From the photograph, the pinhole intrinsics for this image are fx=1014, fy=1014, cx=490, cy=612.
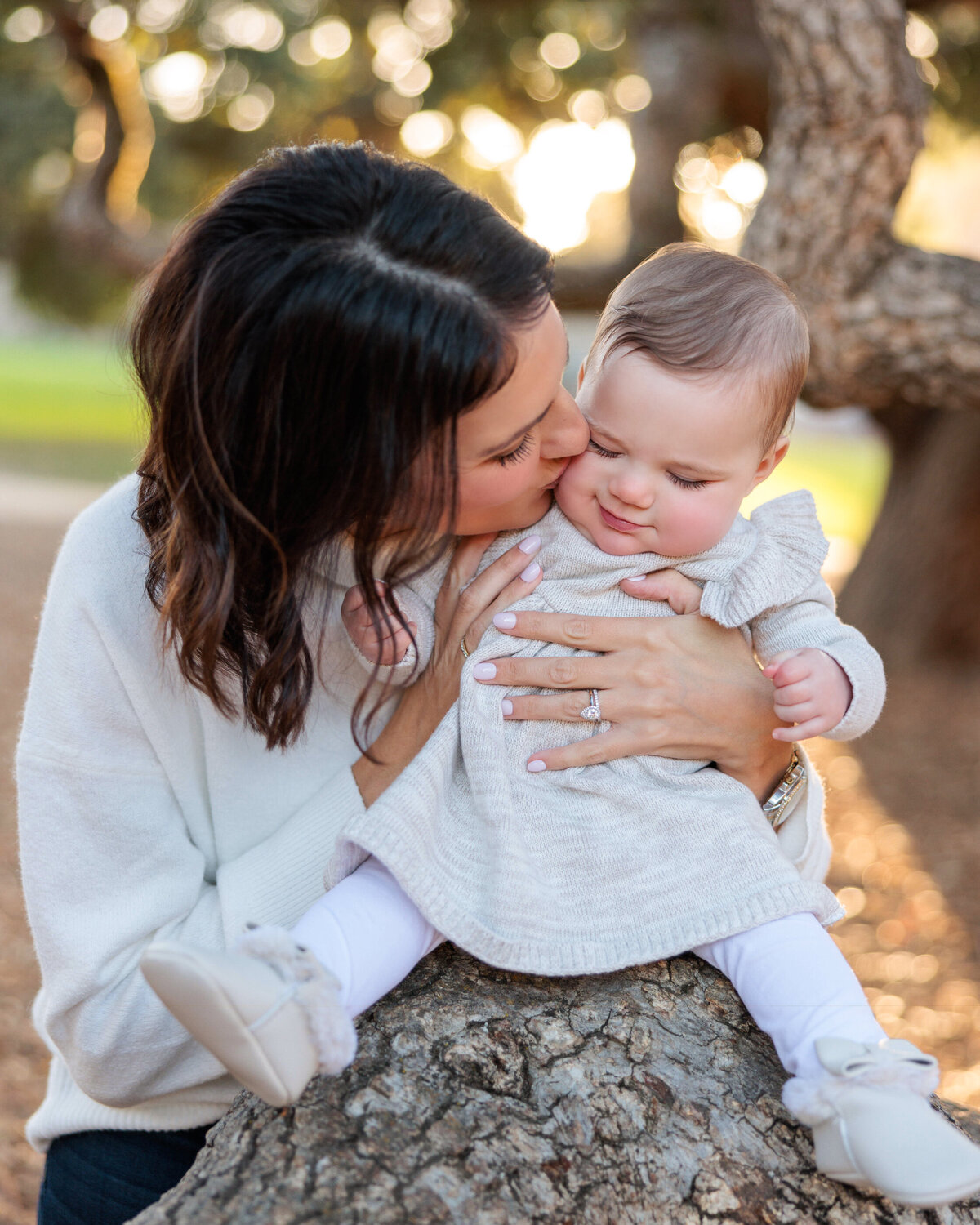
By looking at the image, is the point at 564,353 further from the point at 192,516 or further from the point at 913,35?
the point at 913,35

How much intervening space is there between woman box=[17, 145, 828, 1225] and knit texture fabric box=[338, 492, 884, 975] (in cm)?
5

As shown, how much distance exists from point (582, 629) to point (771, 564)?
12.3 inches

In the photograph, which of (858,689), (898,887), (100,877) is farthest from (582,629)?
(898,887)

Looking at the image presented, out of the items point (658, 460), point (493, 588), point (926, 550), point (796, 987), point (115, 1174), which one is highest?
point (658, 460)

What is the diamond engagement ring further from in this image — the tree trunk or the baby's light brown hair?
the tree trunk

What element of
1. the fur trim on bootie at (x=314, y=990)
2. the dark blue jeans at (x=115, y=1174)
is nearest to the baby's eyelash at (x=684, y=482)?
the fur trim on bootie at (x=314, y=990)

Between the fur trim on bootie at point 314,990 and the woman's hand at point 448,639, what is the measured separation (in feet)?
1.25

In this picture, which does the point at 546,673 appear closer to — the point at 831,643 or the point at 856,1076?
the point at 831,643

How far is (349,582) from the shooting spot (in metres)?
1.56

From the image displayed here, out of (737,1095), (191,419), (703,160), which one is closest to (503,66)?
(703,160)

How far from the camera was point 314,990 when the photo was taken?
3.69 ft

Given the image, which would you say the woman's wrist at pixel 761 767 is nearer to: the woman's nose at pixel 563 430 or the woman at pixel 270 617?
the woman at pixel 270 617

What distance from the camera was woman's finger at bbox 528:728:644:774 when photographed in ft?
4.89

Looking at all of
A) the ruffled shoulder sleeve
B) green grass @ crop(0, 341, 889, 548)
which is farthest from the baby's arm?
green grass @ crop(0, 341, 889, 548)
